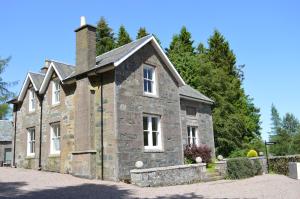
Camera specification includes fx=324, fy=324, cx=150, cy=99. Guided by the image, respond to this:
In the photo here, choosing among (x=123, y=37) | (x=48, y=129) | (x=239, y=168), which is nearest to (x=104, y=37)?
(x=123, y=37)

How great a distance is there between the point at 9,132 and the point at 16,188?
1155 inches

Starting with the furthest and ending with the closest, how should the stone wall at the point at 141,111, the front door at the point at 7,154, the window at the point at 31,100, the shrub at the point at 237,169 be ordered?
the front door at the point at 7,154
the window at the point at 31,100
the shrub at the point at 237,169
the stone wall at the point at 141,111

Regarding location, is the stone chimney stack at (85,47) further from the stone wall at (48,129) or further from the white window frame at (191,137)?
the white window frame at (191,137)

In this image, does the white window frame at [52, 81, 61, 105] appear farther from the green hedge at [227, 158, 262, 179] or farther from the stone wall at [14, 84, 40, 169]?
the green hedge at [227, 158, 262, 179]

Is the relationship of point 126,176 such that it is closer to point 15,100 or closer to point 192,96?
point 192,96

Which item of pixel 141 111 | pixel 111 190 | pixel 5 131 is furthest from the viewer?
pixel 5 131

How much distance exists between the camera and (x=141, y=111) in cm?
1828

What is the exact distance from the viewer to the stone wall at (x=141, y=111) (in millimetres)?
16953

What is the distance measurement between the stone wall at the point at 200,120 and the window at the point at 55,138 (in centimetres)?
856

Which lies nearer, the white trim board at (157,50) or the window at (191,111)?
the white trim board at (157,50)

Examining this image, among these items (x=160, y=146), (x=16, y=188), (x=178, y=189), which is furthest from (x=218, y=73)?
(x=16, y=188)

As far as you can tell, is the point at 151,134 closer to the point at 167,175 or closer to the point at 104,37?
the point at 167,175

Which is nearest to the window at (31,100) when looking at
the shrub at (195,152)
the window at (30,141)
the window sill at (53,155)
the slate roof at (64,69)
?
the window at (30,141)

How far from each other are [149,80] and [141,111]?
2.29 m
